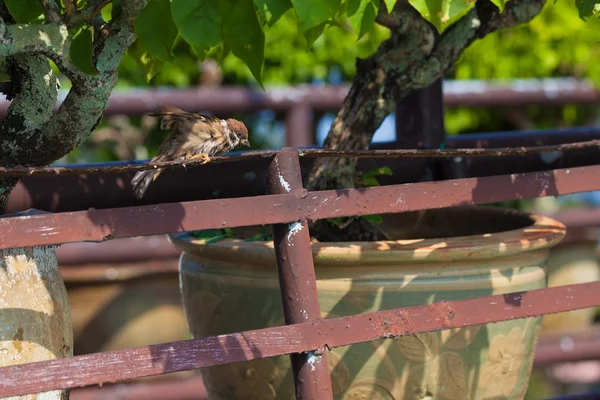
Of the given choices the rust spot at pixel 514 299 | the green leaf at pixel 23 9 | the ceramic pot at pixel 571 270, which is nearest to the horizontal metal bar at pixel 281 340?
the rust spot at pixel 514 299

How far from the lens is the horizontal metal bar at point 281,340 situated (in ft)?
4.48

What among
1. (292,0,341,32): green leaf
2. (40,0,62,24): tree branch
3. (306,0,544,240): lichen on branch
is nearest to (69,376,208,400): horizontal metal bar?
(306,0,544,240): lichen on branch

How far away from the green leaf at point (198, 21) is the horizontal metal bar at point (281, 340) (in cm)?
51

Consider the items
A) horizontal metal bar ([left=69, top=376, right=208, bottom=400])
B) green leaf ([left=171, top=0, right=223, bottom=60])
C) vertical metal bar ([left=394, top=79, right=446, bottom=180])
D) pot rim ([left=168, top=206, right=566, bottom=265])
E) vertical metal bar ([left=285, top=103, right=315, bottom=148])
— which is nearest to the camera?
Answer: green leaf ([left=171, top=0, right=223, bottom=60])

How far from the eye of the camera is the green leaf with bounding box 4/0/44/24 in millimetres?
1425

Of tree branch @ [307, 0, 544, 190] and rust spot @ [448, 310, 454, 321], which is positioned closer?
rust spot @ [448, 310, 454, 321]

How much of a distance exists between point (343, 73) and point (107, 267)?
2.16m

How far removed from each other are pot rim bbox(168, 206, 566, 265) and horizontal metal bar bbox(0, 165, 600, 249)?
0.56 ft

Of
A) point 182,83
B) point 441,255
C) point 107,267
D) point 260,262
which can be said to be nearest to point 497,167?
point 441,255

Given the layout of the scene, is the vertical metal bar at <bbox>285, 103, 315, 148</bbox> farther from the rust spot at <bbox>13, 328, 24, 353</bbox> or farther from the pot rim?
the rust spot at <bbox>13, 328, 24, 353</bbox>

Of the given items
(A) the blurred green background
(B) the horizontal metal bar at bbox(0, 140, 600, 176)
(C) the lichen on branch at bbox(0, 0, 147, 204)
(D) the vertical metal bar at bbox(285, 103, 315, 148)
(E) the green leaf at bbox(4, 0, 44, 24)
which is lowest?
(B) the horizontal metal bar at bbox(0, 140, 600, 176)

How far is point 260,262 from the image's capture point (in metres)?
1.87

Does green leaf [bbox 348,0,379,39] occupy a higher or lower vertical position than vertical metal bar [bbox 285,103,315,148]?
lower

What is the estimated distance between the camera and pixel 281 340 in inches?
59.2
